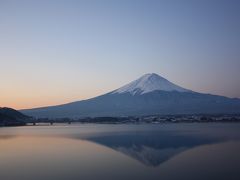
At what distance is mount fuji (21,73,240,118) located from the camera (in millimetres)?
75188

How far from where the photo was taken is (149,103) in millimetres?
86500

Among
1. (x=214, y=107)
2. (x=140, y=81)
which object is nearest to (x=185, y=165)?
(x=214, y=107)

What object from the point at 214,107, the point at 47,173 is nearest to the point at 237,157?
the point at 47,173

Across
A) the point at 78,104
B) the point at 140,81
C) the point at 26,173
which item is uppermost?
the point at 140,81

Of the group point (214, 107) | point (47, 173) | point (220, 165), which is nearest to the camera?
point (47, 173)

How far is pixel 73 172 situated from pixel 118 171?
891 mm

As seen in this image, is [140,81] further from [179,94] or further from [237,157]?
[237,157]

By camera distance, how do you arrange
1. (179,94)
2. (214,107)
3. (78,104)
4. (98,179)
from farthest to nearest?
(179,94)
(78,104)
(214,107)
(98,179)

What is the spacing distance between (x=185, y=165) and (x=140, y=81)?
93581 mm

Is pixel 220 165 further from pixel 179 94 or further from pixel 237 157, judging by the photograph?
pixel 179 94

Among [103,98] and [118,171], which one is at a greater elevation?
[103,98]

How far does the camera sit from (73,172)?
7.14m

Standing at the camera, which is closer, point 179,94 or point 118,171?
point 118,171

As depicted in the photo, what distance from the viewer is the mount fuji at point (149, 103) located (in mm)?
75188
